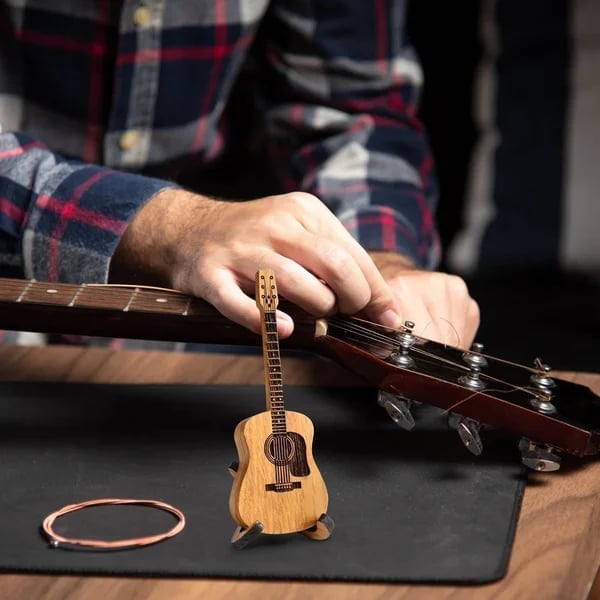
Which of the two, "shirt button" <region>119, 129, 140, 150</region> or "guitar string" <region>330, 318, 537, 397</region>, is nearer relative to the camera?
"guitar string" <region>330, 318, 537, 397</region>

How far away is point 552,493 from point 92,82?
2.38 feet

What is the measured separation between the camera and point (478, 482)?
70 cm

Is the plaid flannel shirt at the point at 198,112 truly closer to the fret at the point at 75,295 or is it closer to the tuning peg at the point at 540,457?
the fret at the point at 75,295

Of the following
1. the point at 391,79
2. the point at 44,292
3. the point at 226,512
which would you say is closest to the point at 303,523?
the point at 226,512

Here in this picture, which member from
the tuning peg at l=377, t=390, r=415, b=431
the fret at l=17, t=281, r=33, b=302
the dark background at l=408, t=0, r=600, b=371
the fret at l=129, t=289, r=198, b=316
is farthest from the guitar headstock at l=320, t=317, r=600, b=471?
the dark background at l=408, t=0, r=600, b=371

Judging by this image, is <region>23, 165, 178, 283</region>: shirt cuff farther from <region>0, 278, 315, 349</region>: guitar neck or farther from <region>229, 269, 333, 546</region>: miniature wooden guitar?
<region>229, 269, 333, 546</region>: miniature wooden guitar

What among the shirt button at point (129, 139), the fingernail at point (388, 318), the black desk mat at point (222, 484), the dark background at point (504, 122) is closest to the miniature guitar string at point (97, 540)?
the black desk mat at point (222, 484)

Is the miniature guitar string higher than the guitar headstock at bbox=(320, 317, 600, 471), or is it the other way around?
the guitar headstock at bbox=(320, 317, 600, 471)

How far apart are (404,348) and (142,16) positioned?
58 centimetres

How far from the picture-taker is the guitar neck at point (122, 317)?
0.78m

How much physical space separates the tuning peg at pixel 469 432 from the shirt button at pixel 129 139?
24.2 inches

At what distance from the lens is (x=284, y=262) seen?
760 mm

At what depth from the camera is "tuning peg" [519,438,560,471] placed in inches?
27.8

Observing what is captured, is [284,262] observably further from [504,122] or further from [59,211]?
[504,122]
